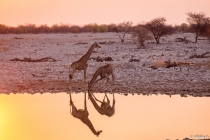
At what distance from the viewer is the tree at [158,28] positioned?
3045 centimetres

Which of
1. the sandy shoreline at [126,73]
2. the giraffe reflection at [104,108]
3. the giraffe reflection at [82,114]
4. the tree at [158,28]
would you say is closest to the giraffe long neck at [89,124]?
the giraffe reflection at [82,114]

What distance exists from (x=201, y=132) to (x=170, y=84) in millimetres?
5623

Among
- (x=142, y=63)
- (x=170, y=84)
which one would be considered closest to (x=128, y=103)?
(x=170, y=84)

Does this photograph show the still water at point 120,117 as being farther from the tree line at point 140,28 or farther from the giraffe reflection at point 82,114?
the tree line at point 140,28

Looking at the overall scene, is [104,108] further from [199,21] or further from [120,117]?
[199,21]

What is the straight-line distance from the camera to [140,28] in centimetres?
2894

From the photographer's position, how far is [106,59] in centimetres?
2025

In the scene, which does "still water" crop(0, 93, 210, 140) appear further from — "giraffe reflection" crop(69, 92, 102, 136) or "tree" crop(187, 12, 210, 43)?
"tree" crop(187, 12, 210, 43)

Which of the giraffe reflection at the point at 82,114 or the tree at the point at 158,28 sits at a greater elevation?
the tree at the point at 158,28

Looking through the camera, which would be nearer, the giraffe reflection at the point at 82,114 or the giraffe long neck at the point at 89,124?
the giraffe long neck at the point at 89,124

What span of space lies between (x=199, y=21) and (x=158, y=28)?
13.0 feet

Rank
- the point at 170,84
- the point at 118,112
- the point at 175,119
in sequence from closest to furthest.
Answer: the point at 175,119, the point at 118,112, the point at 170,84

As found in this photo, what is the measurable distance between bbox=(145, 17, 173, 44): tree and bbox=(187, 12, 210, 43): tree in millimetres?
2224

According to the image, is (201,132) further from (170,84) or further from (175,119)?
(170,84)
